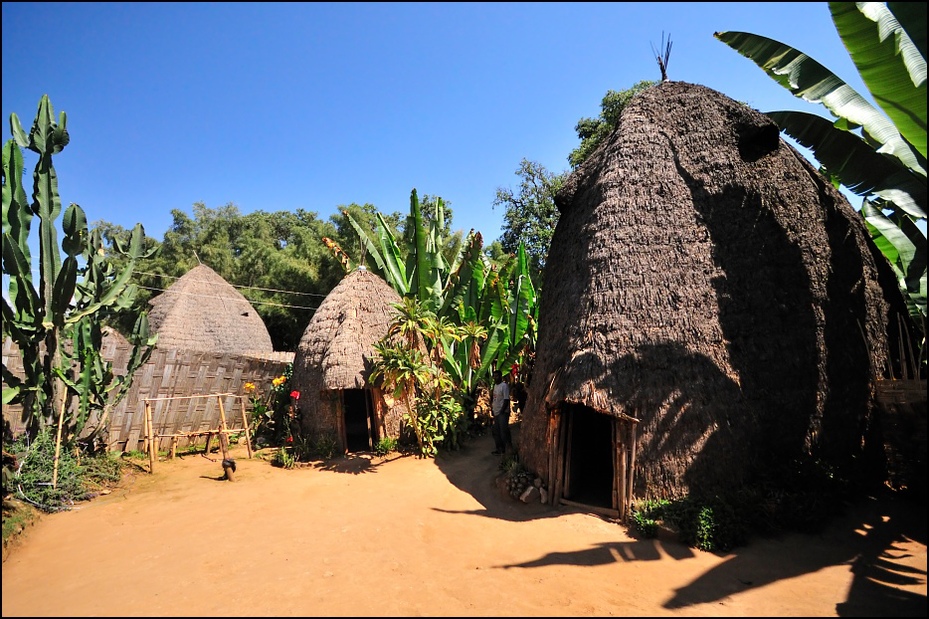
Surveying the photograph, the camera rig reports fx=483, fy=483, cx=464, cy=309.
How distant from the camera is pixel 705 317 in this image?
5.93 m

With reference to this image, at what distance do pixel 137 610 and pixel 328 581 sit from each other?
129cm

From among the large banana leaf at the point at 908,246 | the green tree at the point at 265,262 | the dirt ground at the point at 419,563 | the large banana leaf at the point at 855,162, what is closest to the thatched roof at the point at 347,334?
the dirt ground at the point at 419,563

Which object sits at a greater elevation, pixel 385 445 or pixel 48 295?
pixel 48 295

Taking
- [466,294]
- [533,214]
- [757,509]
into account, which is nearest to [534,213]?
[533,214]

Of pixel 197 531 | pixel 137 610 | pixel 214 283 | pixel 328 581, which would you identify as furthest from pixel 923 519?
pixel 214 283

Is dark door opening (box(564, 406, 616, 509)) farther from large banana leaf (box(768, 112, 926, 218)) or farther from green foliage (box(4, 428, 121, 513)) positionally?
green foliage (box(4, 428, 121, 513))

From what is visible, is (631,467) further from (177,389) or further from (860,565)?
(177,389)

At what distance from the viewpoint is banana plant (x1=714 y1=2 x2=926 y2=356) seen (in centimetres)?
407

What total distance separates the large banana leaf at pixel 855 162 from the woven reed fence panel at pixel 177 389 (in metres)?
10.2

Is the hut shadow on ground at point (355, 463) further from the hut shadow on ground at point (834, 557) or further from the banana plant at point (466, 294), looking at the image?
the hut shadow on ground at point (834, 557)

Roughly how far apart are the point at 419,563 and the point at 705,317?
14.1ft

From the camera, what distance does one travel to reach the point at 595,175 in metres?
7.38

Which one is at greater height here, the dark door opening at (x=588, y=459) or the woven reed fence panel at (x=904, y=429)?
the woven reed fence panel at (x=904, y=429)

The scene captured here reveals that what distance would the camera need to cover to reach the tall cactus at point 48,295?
20.0ft
